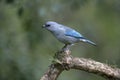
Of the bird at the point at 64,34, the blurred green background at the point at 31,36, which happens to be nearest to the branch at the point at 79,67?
the bird at the point at 64,34

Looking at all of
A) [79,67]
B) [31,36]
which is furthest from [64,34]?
[31,36]

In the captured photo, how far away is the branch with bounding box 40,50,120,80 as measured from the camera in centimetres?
763

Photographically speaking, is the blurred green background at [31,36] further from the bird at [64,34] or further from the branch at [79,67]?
the branch at [79,67]

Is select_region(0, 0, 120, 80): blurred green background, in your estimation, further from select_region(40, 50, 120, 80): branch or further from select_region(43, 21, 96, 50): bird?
select_region(40, 50, 120, 80): branch

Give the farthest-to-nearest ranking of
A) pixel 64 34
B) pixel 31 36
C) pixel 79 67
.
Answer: pixel 31 36 < pixel 64 34 < pixel 79 67

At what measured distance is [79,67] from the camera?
7.67 m

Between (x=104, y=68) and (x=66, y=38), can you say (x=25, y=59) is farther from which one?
(x=104, y=68)

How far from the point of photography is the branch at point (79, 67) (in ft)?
25.0

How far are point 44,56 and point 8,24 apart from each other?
956 mm

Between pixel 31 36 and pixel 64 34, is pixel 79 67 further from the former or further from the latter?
pixel 31 36

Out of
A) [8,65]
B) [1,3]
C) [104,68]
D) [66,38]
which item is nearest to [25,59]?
[8,65]

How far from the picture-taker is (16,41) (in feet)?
41.4

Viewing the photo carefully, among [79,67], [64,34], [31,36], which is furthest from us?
[31,36]

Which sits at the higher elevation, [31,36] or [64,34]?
[31,36]
